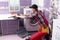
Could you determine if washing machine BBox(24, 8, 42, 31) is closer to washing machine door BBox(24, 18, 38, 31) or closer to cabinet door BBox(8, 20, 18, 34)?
washing machine door BBox(24, 18, 38, 31)

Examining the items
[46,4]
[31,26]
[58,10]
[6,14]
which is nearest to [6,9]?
[6,14]

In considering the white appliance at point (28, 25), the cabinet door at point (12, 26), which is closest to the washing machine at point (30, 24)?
the white appliance at point (28, 25)

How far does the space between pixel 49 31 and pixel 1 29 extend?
1.69 m

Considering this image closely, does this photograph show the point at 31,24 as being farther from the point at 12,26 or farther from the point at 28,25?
the point at 12,26

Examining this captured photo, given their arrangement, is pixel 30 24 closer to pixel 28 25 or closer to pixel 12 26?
pixel 28 25

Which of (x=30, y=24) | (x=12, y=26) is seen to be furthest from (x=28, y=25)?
(x=12, y=26)

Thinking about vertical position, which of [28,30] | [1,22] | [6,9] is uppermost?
[6,9]

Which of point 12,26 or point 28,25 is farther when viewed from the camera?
point 28,25

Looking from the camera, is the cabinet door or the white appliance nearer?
the cabinet door

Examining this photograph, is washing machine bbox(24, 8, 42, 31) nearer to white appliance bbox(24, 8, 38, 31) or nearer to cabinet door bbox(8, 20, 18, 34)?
white appliance bbox(24, 8, 38, 31)

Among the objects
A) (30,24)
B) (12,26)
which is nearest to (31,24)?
(30,24)

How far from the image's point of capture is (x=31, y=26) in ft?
15.6

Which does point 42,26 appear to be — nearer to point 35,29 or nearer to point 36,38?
point 36,38

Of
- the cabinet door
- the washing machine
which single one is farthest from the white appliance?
the cabinet door
